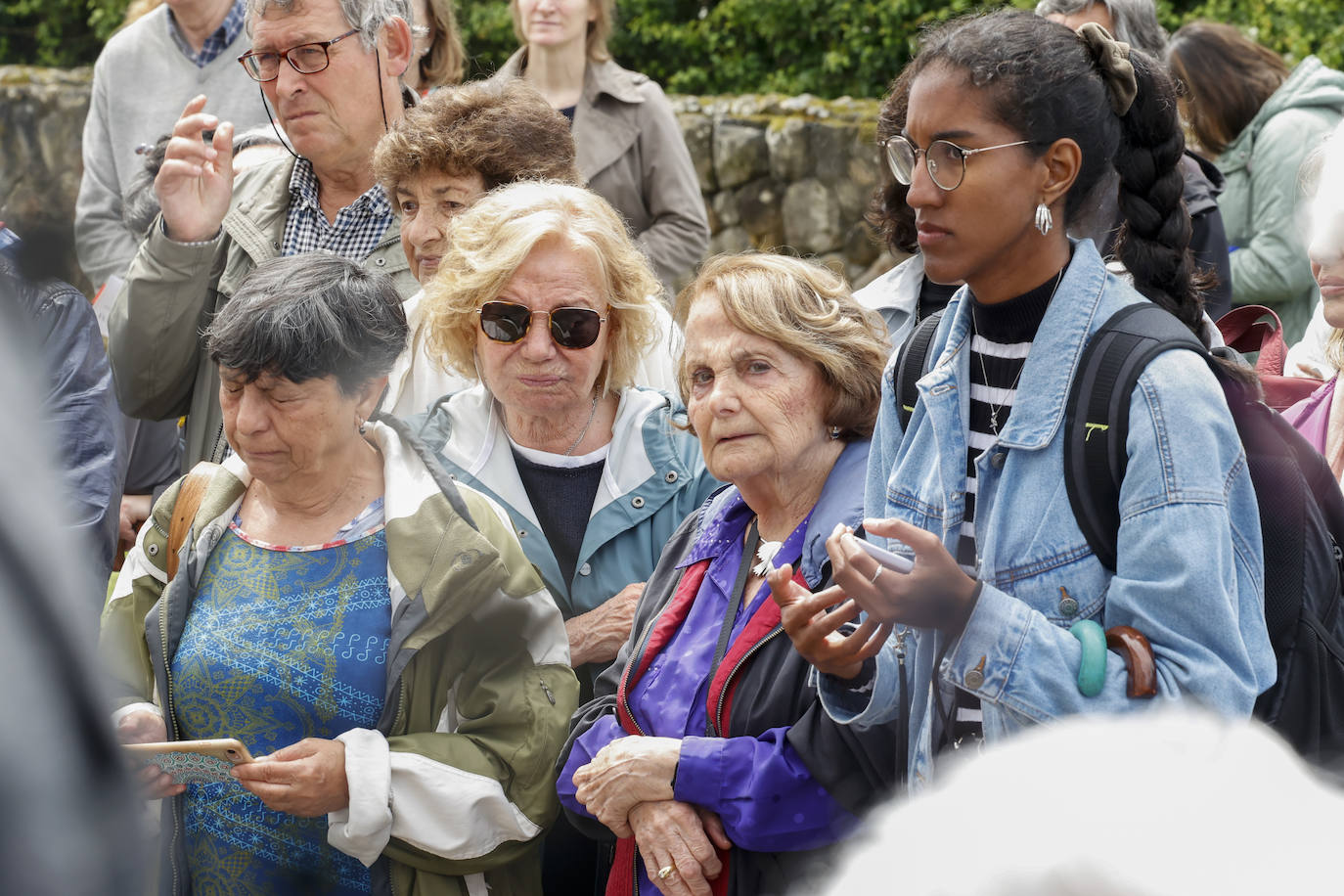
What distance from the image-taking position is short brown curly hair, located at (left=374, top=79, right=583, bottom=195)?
11.2ft

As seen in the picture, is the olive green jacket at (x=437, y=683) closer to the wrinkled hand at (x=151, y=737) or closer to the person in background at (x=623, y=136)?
the wrinkled hand at (x=151, y=737)

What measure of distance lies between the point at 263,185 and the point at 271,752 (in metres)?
1.79

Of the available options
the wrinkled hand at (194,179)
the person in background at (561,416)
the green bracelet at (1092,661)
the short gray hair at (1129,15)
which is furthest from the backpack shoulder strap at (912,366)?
the short gray hair at (1129,15)

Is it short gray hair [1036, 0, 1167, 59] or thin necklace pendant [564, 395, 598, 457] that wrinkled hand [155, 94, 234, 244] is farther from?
short gray hair [1036, 0, 1167, 59]

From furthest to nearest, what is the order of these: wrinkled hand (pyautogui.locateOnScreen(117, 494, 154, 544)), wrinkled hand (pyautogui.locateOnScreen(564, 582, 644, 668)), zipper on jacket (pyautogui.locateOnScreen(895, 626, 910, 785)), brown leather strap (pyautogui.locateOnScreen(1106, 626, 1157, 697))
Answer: wrinkled hand (pyautogui.locateOnScreen(117, 494, 154, 544))
wrinkled hand (pyautogui.locateOnScreen(564, 582, 644, 668))
zipper on jacket (pyautogui.locateOnScreen(895, 626, 910, 785))
brown leather strap (pyautogui.locateOnScreen(1106, 626, 1157, 697))

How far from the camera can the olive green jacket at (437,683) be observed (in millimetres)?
2537

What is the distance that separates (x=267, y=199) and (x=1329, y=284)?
2577mm

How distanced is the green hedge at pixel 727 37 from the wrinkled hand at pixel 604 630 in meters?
7.52

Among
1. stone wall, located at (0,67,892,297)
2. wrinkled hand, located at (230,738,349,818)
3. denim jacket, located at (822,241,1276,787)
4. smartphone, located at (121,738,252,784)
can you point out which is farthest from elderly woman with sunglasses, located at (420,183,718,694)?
stone wall, located at (0,67,892,297)

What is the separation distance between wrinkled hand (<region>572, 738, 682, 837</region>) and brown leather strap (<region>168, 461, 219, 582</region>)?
919mm

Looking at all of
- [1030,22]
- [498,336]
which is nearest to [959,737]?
[1030,22]

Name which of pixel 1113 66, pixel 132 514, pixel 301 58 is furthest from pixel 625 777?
pixel 132 514

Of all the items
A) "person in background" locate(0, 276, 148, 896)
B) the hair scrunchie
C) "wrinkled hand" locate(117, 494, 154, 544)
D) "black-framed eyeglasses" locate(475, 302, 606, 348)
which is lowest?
"wrinkled hand" locate(117, 494, 154, 544)

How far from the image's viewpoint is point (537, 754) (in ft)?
8.82
